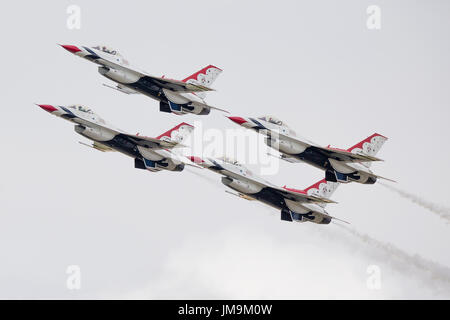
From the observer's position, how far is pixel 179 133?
91875 mm

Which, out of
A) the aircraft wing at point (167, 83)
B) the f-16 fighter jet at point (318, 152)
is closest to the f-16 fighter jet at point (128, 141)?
the aircraft wing at point (167, 83)

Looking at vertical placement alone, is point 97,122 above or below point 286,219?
above

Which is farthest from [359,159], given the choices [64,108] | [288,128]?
[64,108]

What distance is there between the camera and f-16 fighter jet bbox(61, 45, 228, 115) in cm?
9175

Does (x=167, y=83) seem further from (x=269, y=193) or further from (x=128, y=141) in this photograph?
(x=269, y=193)

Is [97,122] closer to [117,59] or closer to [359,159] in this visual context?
[117,59]

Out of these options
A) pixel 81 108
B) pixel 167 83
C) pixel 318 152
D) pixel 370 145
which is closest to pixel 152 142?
pixel 167 83

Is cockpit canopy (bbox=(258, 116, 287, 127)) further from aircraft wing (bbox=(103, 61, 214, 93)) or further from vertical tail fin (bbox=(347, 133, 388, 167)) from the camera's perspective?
vertical tail fin (bbox=(347, 133, 388, 167))

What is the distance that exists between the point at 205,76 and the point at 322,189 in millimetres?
11354

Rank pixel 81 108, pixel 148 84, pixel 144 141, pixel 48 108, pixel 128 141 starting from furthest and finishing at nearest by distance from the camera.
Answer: pixel 148 84
pixel 128 141
pixel 81 108
pixel 144 141
pixel 48 108

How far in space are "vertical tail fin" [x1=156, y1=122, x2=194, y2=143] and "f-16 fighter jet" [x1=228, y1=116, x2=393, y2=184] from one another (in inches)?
123
